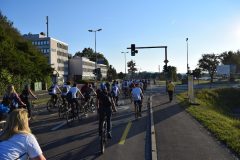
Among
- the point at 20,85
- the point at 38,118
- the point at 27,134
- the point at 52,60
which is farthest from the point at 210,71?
the point at 27,134

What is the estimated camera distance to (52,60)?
99.5 m

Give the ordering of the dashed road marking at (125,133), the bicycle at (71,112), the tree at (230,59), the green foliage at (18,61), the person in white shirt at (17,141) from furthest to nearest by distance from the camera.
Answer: the tree at (230,59) → the green foliage at (18,61) → the bicycle at (71,112) → the dashed road marking at (125,133) → the person in white shirt at (17,141)

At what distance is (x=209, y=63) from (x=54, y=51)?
42626mm

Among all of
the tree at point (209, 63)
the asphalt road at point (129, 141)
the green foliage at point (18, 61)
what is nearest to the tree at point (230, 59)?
the tree at point (209, 63)

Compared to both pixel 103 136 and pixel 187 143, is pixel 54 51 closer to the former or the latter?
pixel 187 143

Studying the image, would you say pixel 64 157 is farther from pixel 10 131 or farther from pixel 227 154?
pixel 10 131

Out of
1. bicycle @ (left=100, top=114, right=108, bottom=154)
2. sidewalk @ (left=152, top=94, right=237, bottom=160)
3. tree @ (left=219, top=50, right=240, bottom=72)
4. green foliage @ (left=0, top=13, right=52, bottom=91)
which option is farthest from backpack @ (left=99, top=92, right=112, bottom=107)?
tree @ (left=219, top=50, right=240, bottom=72)

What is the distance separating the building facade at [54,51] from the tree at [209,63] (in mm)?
34810

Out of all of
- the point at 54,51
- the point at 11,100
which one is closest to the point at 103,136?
the point at 11,100

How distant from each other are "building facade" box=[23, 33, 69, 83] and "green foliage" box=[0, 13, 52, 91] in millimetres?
28823

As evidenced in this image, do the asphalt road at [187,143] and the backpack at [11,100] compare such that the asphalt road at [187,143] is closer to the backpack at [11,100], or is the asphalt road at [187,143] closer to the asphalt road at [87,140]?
the asphalt road at [87,140]

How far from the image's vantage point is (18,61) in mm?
47094

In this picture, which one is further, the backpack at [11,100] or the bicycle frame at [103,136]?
the backpack at [11,100]

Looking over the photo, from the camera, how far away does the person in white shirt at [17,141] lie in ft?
12.7
